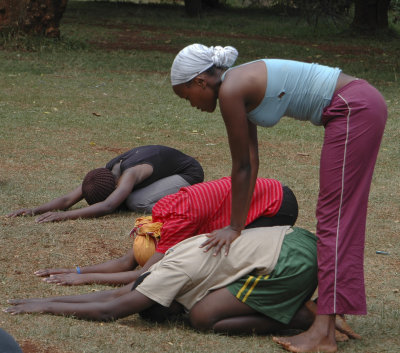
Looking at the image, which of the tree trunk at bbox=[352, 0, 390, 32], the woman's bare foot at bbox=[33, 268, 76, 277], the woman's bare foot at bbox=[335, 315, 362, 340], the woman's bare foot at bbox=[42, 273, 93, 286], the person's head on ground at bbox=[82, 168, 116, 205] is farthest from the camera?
the tree trunk at bbox=[352, 0, 390, 32]

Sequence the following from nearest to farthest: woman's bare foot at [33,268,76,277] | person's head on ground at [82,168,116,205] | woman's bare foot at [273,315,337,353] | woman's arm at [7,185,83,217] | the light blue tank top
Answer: woman's bare foot at [273,315,337,353] < the light blue tank top < woman's bare foot at [33,268,76,277] < woman's arm at [7,185,83,217] < person's head on ground at [82,168,116,205]

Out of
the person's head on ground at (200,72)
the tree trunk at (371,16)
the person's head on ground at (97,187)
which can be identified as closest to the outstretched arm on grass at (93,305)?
the person's head on ground at (200,72)

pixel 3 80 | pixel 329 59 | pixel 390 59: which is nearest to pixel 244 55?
pixel 329 59

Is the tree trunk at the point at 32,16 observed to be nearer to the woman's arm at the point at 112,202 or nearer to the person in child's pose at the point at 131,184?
the person in child's pose at the point at 131,184

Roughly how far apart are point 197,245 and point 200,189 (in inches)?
24.1

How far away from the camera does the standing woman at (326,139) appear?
3.38 meters

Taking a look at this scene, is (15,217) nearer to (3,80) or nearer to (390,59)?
(3,80)

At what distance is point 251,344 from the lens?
11.4 ft

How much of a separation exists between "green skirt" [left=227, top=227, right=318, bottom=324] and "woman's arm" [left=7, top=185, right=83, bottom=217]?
2.42 m

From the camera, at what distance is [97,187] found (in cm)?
559

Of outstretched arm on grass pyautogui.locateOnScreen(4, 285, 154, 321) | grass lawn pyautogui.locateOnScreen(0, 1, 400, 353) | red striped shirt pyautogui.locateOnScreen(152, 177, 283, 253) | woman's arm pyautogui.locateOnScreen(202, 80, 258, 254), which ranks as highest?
woman's arm pyautogui.locateOnScreen(202, 80, 258, 254)

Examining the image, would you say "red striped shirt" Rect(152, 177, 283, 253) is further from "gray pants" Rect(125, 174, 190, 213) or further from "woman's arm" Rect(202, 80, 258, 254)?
"gray pants" Rect(125, 174, 190, 213)

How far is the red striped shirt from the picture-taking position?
400cm

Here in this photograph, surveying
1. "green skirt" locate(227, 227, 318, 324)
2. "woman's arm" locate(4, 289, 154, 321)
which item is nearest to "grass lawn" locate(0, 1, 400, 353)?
"woman's arm" locate(4, 289, 154, 321)
